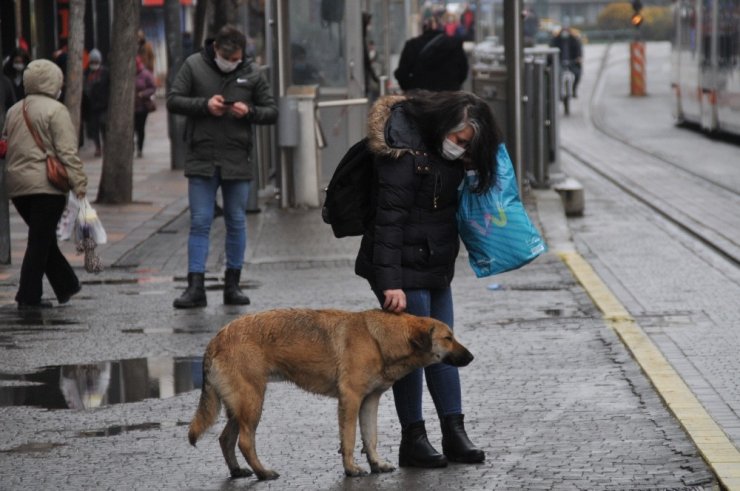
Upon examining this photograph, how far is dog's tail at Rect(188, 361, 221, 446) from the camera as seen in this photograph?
623 cm

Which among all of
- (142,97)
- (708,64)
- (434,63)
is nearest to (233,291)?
(434,63)

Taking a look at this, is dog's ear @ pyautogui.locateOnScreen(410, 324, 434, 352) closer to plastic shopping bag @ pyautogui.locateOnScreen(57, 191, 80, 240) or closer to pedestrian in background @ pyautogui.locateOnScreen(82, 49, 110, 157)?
plastic shopping bag @ pyautogui.locateOnScreen(57, 191, 80, 240)

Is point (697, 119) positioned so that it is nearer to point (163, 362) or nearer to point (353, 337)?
point (163, 362)

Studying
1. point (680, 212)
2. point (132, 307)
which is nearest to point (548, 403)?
point (132, 307)

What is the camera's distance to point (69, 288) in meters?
11.2

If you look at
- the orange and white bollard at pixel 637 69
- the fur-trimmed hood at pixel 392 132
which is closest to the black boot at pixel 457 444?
the fur-trimmed hood at pixel 392 132

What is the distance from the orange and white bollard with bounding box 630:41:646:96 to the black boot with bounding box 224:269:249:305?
33.4 m

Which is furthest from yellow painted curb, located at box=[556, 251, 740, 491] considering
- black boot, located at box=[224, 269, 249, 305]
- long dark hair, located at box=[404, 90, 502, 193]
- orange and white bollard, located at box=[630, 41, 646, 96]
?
orange and white bollard, located at box=[630, 41, 646, 96]

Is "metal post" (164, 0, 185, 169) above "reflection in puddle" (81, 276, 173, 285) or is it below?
above

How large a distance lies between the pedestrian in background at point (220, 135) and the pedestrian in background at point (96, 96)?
616 inches

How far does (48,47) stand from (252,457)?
2372 cm

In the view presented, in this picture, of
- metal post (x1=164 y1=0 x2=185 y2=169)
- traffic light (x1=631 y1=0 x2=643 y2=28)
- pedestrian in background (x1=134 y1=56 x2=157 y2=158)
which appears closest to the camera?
metal post (x1=164 y1=0 x2=185 y2=169)

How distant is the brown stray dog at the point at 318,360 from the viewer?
6.19 meters

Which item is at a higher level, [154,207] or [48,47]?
[48,47]
